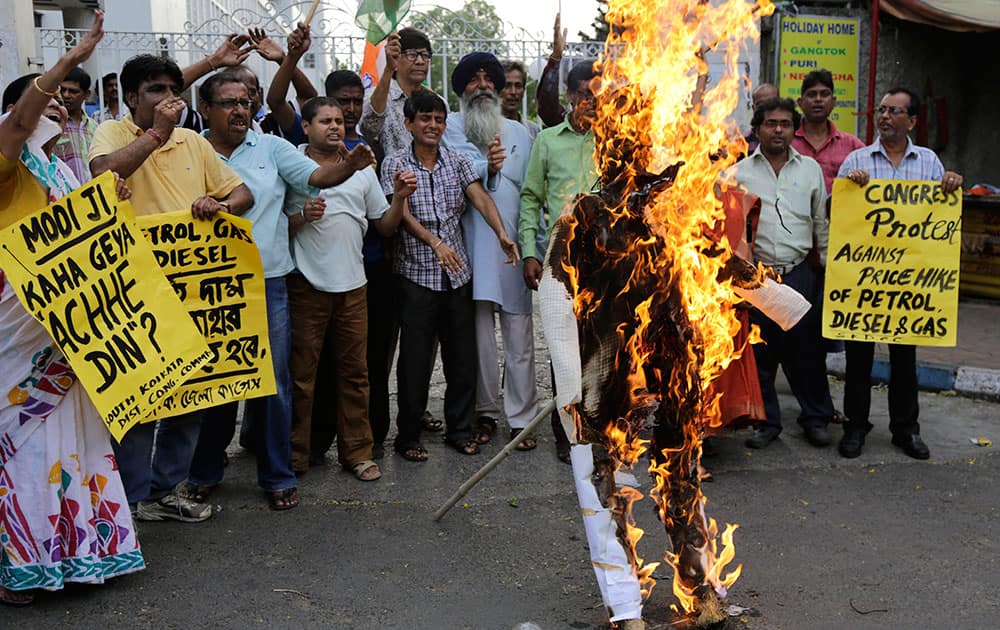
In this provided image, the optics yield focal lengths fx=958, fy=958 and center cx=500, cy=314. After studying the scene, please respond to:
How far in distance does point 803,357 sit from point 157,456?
421 centimetres

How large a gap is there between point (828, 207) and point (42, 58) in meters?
7.78

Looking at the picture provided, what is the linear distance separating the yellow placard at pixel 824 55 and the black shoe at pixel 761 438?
5529 millimetres

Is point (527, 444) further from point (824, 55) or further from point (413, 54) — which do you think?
point (824, 55)

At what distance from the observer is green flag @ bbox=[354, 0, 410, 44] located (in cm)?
643

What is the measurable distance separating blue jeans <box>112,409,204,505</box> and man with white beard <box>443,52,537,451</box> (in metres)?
2.06

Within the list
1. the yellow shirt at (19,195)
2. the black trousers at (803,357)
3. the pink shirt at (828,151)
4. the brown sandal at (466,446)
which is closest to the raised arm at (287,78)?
the yellow shirt at (19,195)

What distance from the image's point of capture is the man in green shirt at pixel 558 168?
6031mm

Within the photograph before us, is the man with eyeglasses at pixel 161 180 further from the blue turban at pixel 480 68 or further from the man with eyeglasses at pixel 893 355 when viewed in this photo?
the man with eyeglasses at pixel 893 355

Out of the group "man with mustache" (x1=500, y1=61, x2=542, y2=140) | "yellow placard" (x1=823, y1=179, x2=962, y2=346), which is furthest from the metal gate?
"yellow placard" (x1=823, y1=179, x2=962, y2=346)

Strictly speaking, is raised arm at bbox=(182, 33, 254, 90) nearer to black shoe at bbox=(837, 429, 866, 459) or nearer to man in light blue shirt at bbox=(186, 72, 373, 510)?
man in light blue shirt at bbox=(186, 72, 373, 510)

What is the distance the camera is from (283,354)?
5.31 metres

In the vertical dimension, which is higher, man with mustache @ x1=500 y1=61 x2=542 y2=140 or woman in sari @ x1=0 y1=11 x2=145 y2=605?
man with mustache @ x1=500 y1=61 x2=542 y2=140

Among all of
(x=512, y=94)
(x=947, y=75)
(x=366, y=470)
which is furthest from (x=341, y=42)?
(x=947, y=75)

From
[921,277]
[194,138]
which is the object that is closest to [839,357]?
[921,277]
